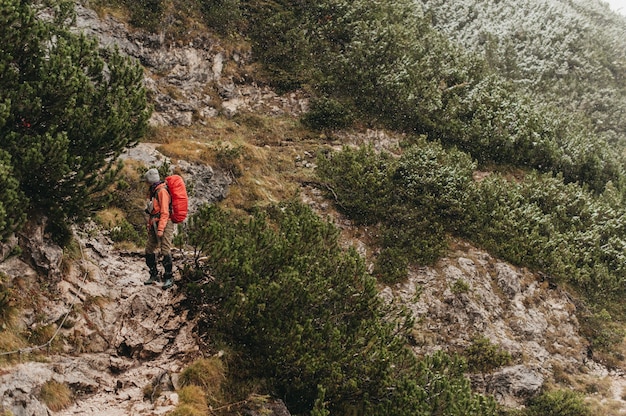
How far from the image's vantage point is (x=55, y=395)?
19.3 feet

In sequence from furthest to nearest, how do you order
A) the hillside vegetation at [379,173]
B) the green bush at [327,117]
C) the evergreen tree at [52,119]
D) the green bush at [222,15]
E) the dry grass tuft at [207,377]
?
the green bush at [222,15]
the green bush at [327,117]
the hillside vegetation at [379,173]
the dry grass tuft at [207,377]
the evergreen tree at [52,119]

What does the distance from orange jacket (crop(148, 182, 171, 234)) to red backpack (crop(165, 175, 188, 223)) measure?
3.3 inches

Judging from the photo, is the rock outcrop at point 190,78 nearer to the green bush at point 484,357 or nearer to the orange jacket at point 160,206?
the orange jacket at point 160,206

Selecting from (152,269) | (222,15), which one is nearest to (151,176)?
(152,269)

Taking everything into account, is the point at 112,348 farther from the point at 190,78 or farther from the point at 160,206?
the point at 190,78

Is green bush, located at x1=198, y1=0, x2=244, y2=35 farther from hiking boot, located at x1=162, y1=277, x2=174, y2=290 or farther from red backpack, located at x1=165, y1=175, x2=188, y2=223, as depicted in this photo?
hiking boot, located at x1=162, y1=277, x2=174, y2=290

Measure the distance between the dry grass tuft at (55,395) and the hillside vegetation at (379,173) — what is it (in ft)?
6.72

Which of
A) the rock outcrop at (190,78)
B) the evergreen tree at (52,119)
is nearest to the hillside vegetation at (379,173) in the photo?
the evergreen tree at (52,119)

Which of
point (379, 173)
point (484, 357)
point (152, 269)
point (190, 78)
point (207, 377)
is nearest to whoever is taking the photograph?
point (207, 377)

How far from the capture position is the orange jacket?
766cm

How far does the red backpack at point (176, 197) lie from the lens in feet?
25.6

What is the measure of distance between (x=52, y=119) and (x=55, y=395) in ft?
12.6

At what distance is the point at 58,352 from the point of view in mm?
6613

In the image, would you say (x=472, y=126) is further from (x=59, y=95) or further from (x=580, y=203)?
(x=59, y=95)
